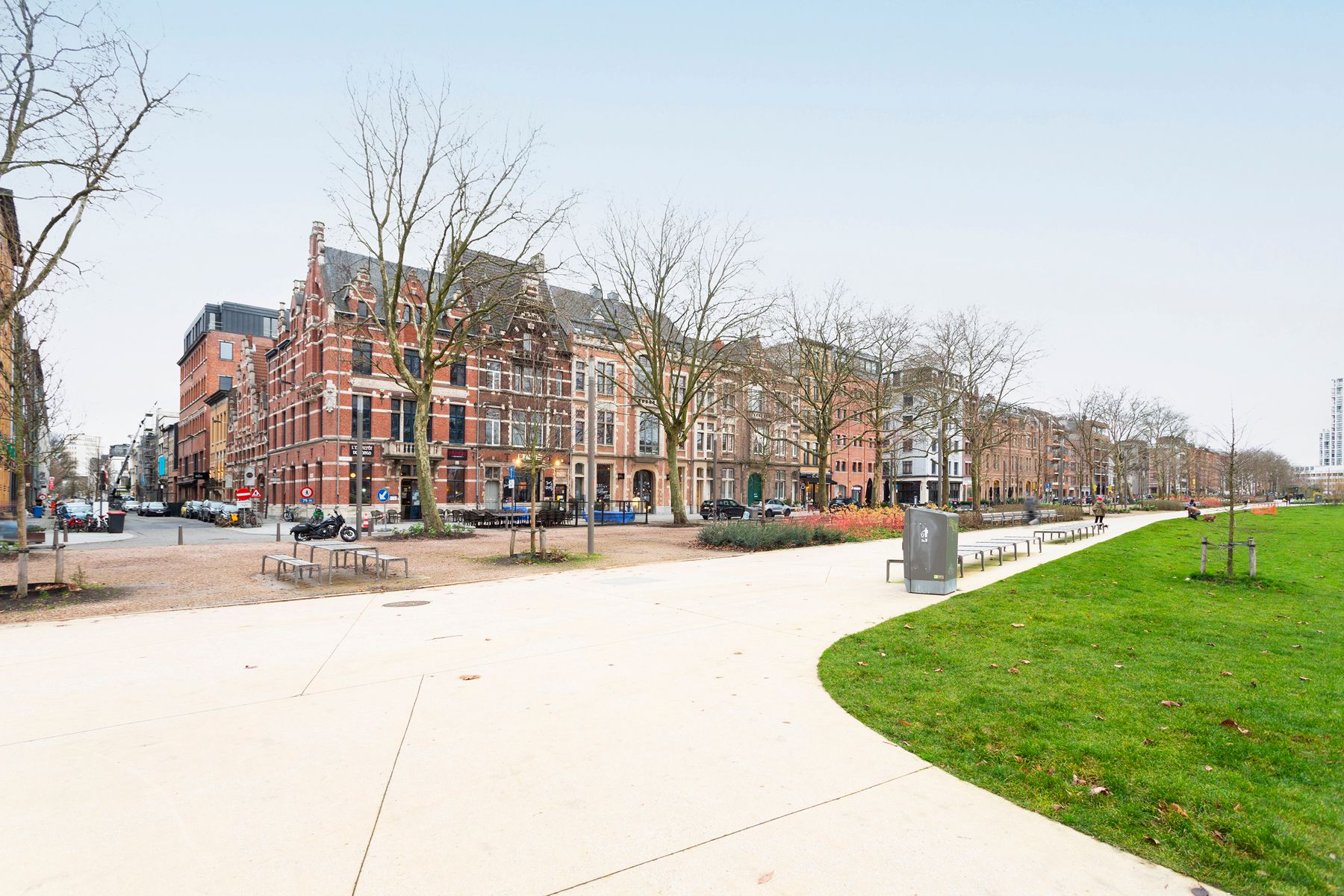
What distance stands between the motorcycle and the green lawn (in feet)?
71.9

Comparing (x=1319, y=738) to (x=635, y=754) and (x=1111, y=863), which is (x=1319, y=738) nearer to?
(x=1111, y=863)

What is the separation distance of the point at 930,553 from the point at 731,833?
9609 millimetres

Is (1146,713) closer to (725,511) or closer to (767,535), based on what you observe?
(767,535)

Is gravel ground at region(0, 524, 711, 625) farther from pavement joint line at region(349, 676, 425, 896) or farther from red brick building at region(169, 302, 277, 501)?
red brick building at region(169, 302, 277, 501)

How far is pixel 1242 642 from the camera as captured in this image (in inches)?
297

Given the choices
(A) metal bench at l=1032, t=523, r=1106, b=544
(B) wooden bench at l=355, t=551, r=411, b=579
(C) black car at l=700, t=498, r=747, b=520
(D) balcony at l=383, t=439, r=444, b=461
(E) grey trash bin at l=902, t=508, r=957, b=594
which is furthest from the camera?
(C) black car at l=700, t=498, r=747, b=520

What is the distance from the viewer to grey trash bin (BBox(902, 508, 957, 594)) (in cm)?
1209

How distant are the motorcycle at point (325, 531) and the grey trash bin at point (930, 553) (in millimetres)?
20238

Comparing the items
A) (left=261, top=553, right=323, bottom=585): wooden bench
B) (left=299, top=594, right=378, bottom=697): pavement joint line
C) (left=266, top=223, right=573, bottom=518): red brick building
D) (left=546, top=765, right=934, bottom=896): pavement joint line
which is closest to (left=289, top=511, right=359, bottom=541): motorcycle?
(left=261, top=553, right=323, bottom=585): wooden bench

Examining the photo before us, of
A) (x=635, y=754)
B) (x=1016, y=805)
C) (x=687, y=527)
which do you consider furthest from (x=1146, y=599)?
(x=687, y=527)

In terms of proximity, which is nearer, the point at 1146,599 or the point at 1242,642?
the point at 1242,642

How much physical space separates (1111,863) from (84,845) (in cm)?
524

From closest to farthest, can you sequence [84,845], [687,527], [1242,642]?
[84,845] → [1242,642] → [687,527]

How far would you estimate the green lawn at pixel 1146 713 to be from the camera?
11.5ft
